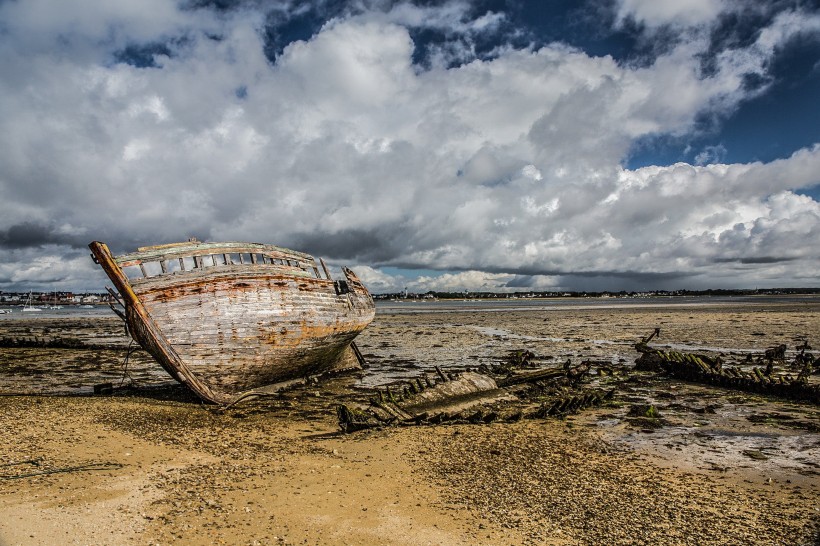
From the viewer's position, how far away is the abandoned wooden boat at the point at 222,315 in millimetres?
10648

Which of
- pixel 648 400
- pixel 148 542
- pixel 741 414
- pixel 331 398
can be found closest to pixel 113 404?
pixel 331 398

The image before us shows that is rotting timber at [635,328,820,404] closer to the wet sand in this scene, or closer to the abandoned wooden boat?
the wet sand

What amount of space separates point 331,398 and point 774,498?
916cm

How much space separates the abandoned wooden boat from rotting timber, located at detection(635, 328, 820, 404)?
436 inches

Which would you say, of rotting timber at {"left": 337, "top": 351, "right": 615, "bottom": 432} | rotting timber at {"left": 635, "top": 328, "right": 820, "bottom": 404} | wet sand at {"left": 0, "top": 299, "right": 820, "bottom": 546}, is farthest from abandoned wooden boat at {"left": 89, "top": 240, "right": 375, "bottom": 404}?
rotting timber at {"left": 635, "top": 328, "right": 820, "bottom": 404}

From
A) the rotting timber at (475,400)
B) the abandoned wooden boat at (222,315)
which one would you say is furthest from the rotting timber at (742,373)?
the abandoned wooden boat at (222,315)

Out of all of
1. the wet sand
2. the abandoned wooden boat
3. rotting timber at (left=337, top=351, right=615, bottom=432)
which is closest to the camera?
the wet sand

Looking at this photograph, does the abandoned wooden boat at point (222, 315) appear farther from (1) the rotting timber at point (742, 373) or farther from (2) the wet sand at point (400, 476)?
(1) the rotting timber at point (742, 373)

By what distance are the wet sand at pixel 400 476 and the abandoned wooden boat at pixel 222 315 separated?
980 millimetres

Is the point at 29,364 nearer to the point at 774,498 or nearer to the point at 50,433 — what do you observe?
the point at 50,433

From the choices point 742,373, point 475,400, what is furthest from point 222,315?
point 742,373

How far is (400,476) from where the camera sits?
21.4 feet

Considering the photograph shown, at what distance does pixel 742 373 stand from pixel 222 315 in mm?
13727

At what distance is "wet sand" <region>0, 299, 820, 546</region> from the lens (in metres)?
4.89
